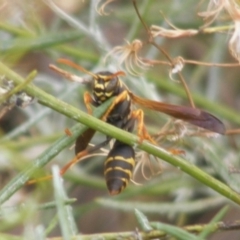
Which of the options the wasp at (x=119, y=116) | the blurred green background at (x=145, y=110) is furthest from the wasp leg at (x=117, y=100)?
the blurred green background at (x=145, y=110)

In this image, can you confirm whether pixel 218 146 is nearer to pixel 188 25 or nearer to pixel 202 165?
pixel 202 165

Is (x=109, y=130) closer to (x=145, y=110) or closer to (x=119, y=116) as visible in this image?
(x=119, y=116)

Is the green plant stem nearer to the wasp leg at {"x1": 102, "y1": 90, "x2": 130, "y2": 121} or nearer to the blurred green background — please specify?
the wasp leg at {"x1": 102, "y1": 90, "x2": 130, "y2": 121}

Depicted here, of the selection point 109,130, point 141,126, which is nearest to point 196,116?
point 141,126

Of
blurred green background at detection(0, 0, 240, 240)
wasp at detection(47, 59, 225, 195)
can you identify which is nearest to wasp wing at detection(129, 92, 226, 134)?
wasp at detection(47, 59, 225, 195)

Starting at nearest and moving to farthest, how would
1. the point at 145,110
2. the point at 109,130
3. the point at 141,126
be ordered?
the point at 109,130
the point at 141,126
the point at 145,110

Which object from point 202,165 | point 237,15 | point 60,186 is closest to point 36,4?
point 237,15

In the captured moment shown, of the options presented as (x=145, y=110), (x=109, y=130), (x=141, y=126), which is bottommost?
(x=109, y=130)
